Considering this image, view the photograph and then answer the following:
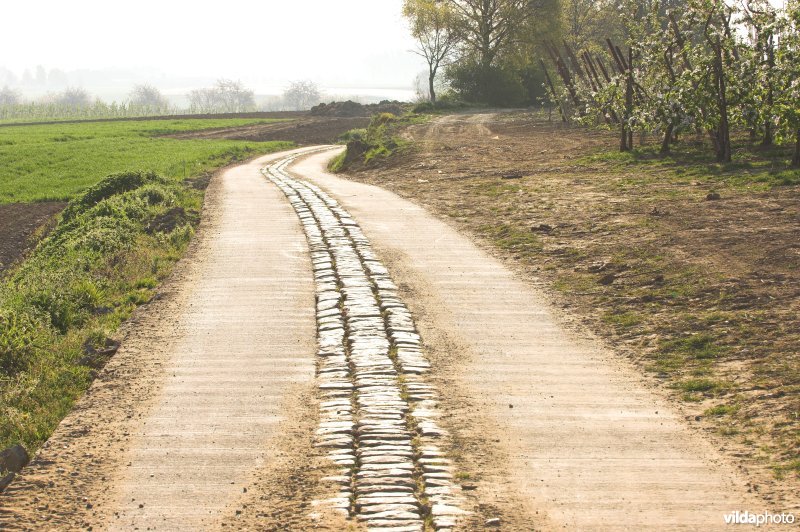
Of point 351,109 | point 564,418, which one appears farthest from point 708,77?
point 351,109

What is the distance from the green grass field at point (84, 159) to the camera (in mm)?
28906

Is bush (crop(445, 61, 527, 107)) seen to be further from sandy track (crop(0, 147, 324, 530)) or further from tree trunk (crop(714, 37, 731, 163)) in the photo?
sandy track (crop(0, 147, 324, 530))

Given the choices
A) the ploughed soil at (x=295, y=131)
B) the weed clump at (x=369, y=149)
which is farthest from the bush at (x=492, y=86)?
Answer: the weed clump at (x=369, y=149)

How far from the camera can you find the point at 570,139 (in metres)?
28.9

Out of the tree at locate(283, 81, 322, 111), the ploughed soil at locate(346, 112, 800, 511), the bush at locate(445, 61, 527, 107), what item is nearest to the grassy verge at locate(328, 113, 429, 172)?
the ploughed soil at locate(346, 112, 800, 511)

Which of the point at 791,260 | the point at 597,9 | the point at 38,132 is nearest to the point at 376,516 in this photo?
the point at 791,260

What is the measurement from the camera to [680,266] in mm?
10742

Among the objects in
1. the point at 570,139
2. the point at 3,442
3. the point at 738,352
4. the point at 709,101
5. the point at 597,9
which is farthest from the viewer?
the point at 597,9

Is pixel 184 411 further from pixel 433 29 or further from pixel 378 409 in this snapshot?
pixel 433 29

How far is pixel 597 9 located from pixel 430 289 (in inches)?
2402

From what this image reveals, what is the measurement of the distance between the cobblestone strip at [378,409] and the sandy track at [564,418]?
1.25 feet

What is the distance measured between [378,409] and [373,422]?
0.27 m

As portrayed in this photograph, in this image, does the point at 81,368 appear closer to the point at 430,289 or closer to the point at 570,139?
the point at 430,289

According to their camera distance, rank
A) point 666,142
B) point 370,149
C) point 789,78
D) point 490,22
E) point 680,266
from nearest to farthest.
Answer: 1. point 680,266
2. point 789,78
3. point 666,142
4. point 370,149
5. point 490,22
